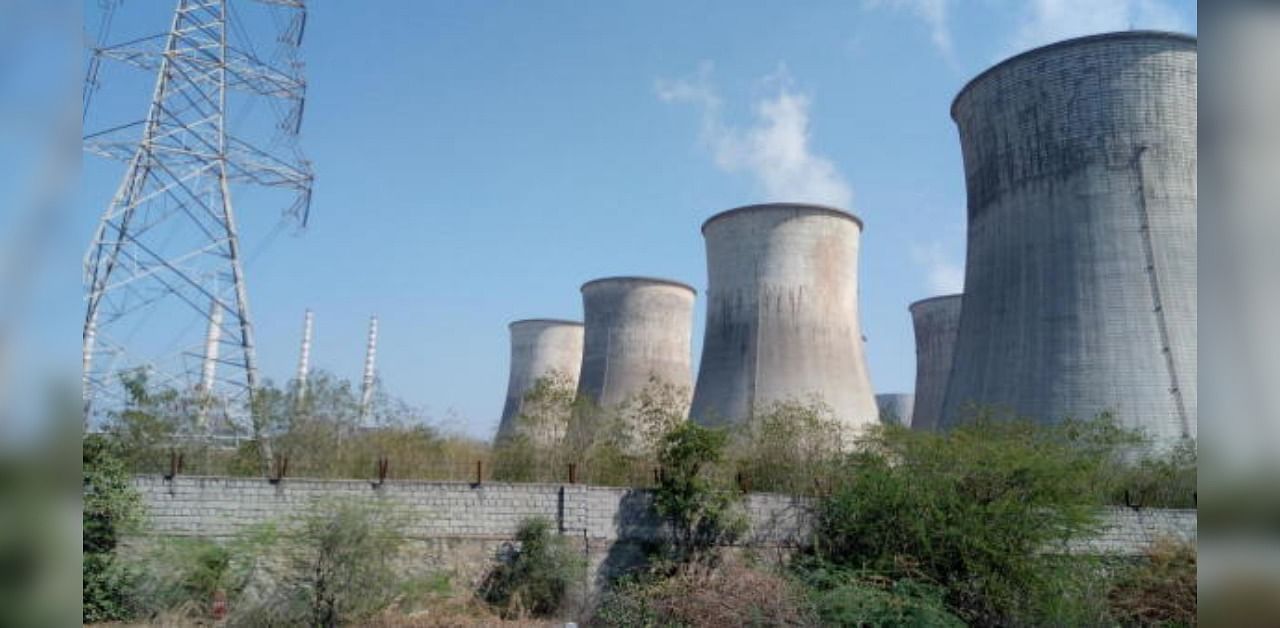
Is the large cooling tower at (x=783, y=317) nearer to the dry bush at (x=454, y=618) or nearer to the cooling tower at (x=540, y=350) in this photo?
the dry bush at (x=454, y=618)

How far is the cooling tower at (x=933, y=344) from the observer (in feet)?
86.7

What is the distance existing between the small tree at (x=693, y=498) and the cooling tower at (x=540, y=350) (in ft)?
68.9

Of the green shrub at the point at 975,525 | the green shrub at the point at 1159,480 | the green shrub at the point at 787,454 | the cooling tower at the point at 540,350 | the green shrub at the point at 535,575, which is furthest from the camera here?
the cooling tower at the point at 540,350

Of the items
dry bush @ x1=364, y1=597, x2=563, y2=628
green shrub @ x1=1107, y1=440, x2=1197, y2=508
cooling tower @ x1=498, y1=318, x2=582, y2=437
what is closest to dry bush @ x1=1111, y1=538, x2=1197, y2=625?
green shrub @ x1=1107, y1=440, x2=1197, y2=508

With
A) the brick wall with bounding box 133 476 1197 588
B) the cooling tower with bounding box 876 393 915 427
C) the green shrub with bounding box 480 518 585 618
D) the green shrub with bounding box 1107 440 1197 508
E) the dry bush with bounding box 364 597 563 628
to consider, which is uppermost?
the cooling tower with bounding box 876 393 915 427

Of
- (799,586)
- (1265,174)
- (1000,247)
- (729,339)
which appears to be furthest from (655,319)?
(1265,174)

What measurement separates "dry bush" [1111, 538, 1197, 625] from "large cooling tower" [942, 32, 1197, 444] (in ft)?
A: 12.5

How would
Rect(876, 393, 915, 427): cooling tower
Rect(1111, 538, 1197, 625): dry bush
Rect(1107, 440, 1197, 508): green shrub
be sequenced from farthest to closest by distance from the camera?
Rect(876, 393, 915, 427): cooling tower < Rect(1107, 440, 1197, 508): green shrub < Rect(1111, 538, 1197, 625): dry bush

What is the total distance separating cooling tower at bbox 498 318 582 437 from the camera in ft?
102

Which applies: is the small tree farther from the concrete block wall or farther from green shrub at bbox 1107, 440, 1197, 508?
green shrub at bbox 1107, 440, 1197, 508

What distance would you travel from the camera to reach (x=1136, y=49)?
13320 millimetres

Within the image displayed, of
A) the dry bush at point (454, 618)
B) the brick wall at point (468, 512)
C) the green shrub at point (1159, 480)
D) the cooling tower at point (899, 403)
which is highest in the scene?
the cooling tower at point (899, 403)

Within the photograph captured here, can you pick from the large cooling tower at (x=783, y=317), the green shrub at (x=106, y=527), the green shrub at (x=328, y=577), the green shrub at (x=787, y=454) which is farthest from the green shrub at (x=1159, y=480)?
the green shrub at (x=106, y=527)

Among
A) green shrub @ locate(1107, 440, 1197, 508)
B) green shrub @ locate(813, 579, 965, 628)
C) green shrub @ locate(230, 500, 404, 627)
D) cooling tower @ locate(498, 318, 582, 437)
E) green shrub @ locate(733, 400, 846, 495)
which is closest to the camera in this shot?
A: green shrub @ locate(230, 500, 404, 627)
